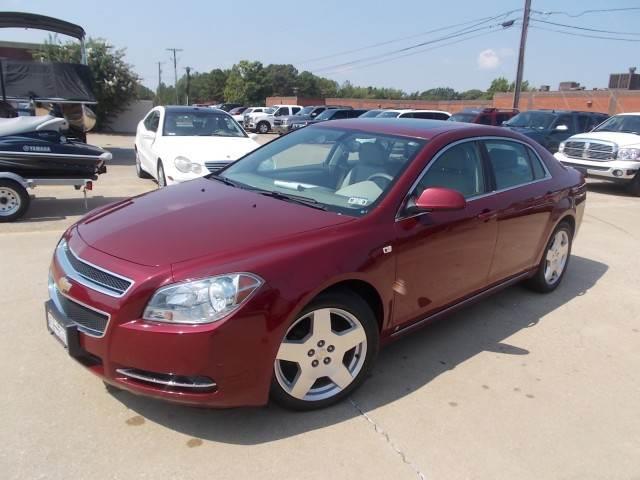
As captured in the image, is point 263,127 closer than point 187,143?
No

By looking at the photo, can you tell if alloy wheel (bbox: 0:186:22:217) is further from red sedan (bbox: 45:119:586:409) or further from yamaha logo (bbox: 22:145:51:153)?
red sedan (bbox: 45:119:586:409)

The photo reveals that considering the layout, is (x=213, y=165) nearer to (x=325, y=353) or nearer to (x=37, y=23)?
(x=325, y=353)

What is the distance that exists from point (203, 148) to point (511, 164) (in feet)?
17.8

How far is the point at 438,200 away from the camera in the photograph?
10.6ft

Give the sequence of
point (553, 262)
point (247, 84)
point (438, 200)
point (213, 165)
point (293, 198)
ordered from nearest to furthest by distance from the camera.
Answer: point (438, 200) → point (293, 198) → point (553, 262) → point (213, 165) → point (247, 84)

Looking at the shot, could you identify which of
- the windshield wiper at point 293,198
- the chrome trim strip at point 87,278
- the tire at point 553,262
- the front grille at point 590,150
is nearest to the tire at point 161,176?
the windshield wiper at point 293,198

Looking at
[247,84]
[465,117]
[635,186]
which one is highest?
[247,84]

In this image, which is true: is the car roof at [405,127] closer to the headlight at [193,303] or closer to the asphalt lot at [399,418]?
the asphalt lot at [399,418]

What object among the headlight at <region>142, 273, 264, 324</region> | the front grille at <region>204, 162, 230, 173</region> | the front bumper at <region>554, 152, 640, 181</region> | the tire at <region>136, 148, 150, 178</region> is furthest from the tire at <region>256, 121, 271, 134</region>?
the headlight at <region>142, 273, 264, 324</region>

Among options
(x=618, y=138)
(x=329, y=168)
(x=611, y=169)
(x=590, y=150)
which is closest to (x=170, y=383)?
(x=329, y=168)

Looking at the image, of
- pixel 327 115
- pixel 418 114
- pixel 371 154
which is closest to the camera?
pixel 371 154

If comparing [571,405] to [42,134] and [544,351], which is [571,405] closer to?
[544,351]

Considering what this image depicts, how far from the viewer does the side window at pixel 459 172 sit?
3.62 m

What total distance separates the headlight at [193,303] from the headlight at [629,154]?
12.0 metres
